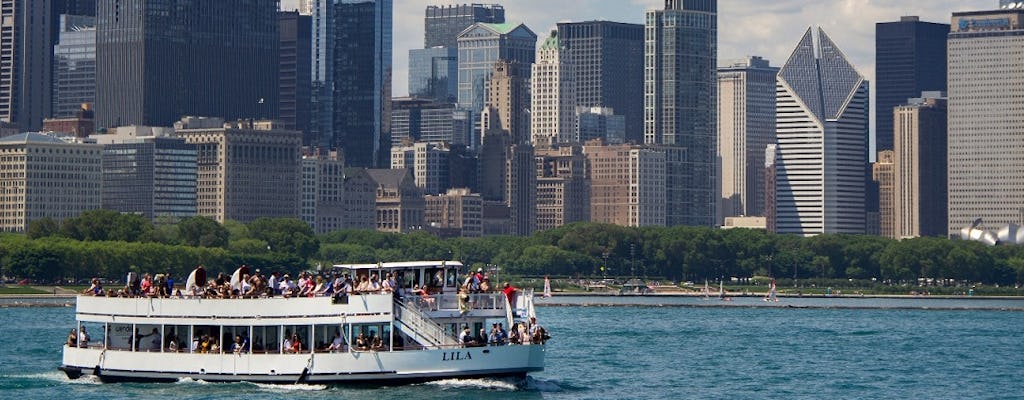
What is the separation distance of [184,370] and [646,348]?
4549 cm

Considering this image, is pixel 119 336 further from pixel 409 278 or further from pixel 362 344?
pixel 409 278

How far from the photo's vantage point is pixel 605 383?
10069 cm

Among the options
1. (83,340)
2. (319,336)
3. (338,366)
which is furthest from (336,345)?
(83,340)

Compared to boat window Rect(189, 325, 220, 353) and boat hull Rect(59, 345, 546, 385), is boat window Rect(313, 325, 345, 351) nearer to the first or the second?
boat hull Rect(59, 345, 546, 385)

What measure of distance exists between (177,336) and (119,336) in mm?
3105

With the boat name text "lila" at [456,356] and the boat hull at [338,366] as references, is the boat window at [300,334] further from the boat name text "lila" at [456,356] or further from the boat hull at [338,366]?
the boat name text "lila" at [456,356]

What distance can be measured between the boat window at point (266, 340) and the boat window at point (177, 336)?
3.31 metres

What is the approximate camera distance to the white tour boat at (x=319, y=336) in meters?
88.6

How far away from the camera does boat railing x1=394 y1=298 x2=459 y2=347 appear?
3497 inches

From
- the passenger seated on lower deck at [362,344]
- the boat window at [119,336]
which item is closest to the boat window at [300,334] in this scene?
the passenger seated on lower deck at [362,344]

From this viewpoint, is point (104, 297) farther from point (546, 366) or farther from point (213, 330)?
point (546, 366)

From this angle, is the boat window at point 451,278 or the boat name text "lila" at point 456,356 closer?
the boat name text "lila" at point 456,356

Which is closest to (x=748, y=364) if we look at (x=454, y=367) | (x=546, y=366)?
(x=546, y=366)

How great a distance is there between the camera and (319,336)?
296 feet
